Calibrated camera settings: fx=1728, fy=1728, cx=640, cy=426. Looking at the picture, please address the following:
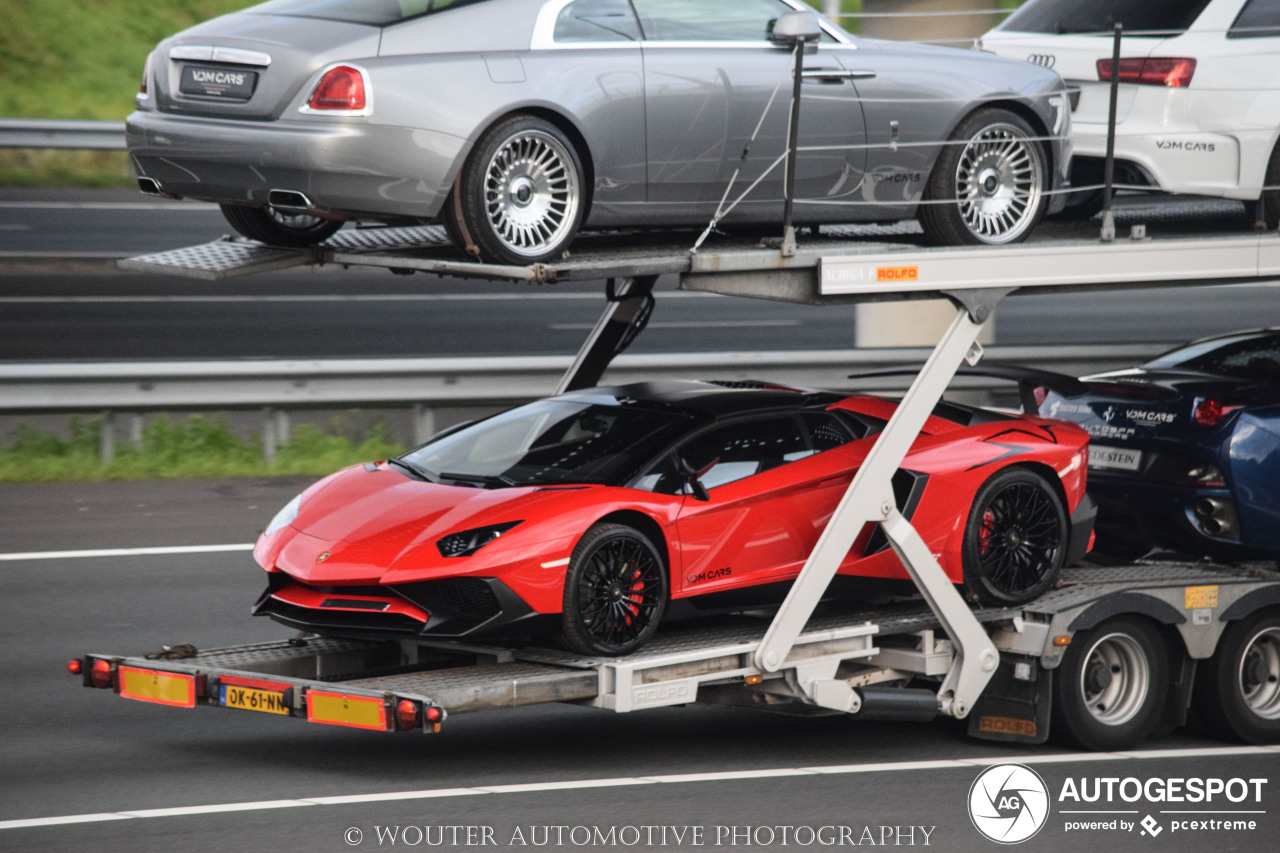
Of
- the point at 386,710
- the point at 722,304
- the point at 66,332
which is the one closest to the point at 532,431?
the point at 386,710

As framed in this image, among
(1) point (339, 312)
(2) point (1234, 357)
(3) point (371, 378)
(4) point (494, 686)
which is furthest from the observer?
(1) point (339, 312)

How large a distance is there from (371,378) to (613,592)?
7.17m

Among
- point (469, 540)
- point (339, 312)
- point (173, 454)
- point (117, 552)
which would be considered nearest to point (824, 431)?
point (469, 540)

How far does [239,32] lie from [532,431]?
2.20 m

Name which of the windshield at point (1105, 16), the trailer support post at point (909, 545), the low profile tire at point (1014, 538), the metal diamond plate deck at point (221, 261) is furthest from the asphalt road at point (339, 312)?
the trailer support post at point (909, 545)

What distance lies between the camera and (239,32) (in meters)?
7.41

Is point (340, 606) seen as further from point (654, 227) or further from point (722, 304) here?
point (722, 304)

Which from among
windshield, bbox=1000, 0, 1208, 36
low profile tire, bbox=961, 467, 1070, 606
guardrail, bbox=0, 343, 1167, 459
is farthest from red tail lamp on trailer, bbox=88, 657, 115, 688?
guardrail, bbox=0, 343, 1167, 459

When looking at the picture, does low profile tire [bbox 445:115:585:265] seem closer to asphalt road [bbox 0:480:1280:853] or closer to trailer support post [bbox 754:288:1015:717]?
trailer support post [bbox 754:288:1015:717]

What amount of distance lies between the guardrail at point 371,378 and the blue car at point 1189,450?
4.24 meters

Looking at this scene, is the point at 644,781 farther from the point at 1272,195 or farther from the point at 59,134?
the point at 59,134

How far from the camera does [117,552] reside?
1164 cm

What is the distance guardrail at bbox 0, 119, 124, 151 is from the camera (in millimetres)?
25469

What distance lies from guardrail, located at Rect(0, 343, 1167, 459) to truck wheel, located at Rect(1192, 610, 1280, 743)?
5.18 metres
